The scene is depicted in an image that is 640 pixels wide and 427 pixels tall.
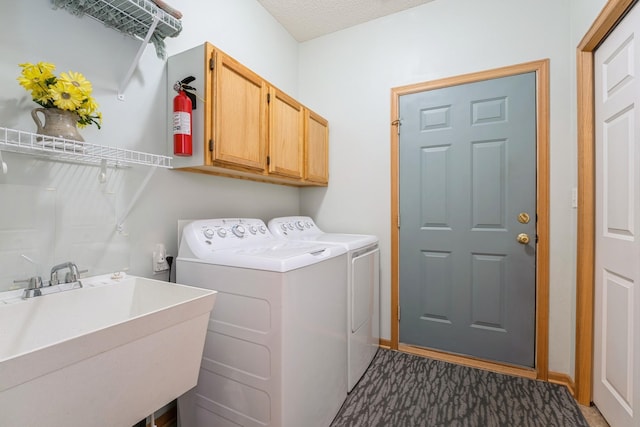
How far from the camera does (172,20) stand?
1.36 metres

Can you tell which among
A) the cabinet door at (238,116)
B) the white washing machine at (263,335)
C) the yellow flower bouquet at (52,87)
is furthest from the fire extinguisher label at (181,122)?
the white washing machine at (263,335)

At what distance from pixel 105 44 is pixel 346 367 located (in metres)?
2.18

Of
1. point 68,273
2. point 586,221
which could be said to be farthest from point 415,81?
point 68,273

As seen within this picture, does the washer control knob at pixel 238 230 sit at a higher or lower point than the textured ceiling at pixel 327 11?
lower

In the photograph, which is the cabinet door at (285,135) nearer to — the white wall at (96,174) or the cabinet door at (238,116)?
the cabinet door at (238,116)

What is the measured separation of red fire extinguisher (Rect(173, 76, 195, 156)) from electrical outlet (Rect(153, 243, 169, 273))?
525 mm

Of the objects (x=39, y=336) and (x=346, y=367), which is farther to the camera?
(x=346, y=367)

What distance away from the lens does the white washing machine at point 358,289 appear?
185cm

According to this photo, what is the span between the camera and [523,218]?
2.03 meters

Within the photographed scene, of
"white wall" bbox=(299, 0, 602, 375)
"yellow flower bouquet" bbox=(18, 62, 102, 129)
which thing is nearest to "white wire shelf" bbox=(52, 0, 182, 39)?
"yellow flower bouquet" bbox=(18, 62, 102, 129)

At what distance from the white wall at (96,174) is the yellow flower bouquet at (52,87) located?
0.16 m

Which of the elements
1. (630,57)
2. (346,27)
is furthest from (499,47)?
(346,27)

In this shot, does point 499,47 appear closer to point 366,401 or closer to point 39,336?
point 366,401

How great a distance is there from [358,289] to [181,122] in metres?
1.48
